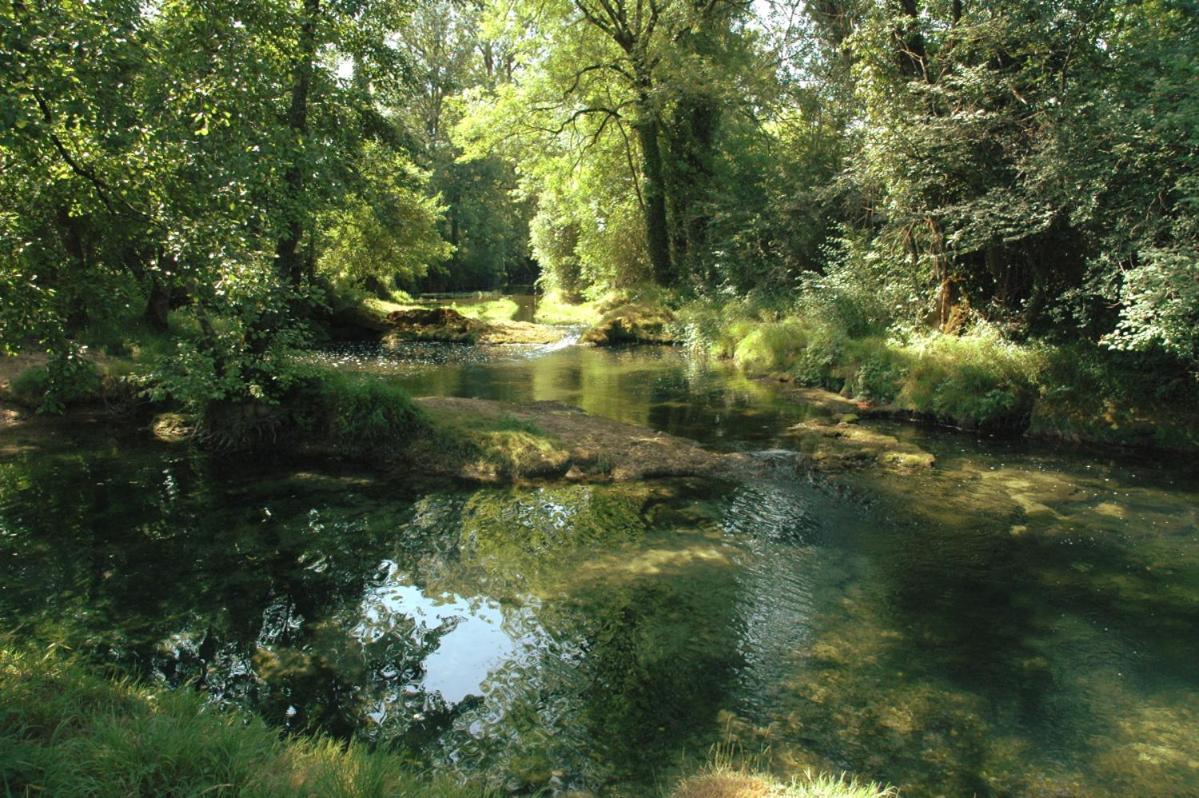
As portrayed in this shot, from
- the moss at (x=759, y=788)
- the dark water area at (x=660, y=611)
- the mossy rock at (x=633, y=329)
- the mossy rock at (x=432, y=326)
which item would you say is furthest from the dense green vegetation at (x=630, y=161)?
the moss at (x=759, y=788)

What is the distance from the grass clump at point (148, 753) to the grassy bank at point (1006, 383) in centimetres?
1222

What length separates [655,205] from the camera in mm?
29531

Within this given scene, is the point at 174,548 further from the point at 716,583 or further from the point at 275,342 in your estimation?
the point at 716,583

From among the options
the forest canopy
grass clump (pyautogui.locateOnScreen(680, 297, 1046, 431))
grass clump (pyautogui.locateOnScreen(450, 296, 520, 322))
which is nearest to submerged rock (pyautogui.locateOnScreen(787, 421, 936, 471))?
grass clump (pyautogui.locateOnScreen(680, 297, 1046, 431))

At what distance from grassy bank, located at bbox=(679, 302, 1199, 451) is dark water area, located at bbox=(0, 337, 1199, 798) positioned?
3.82 ft

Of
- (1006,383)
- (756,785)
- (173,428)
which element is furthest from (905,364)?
(173,428)

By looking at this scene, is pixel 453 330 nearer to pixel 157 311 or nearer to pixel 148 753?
pixel 157 311

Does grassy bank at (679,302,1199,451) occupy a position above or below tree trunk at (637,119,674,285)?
below

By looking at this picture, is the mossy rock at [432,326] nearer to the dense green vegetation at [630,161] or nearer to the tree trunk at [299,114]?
the dense green vegetation at [630,161]

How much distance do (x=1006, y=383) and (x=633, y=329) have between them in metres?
14.9

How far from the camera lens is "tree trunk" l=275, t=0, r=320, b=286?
10.7m

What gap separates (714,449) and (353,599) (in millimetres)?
6901

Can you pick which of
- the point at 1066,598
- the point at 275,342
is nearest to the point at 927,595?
the point at 1066,598

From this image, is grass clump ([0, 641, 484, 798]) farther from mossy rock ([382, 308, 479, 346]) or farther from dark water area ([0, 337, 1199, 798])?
mossy rock ([382, 308, 479, 346])
